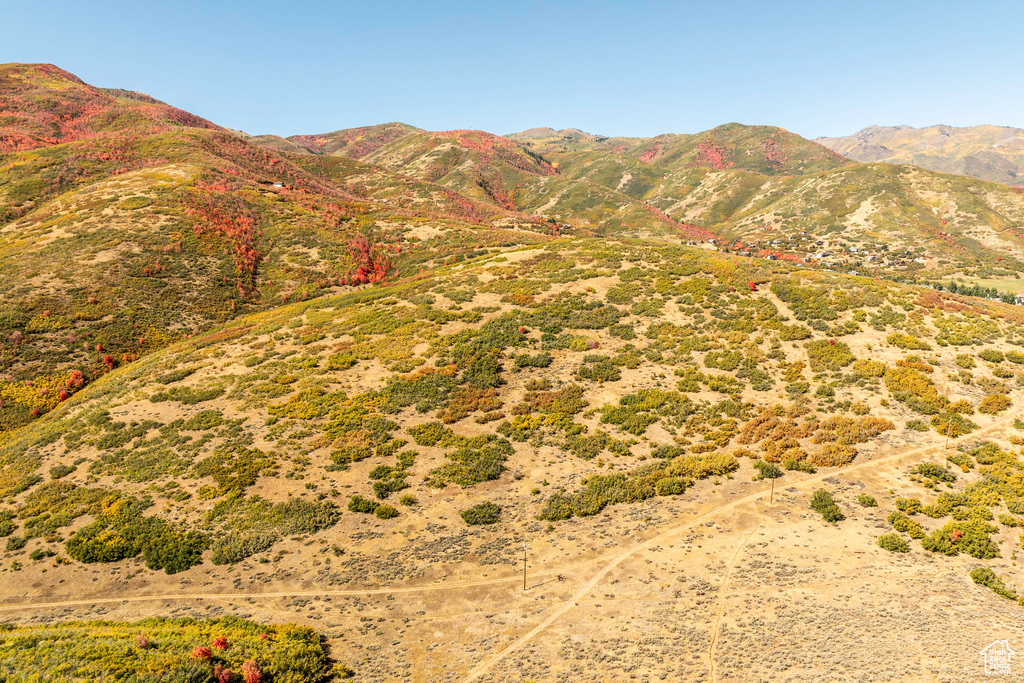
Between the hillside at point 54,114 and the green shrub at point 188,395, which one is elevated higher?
the hillside at point 54,114

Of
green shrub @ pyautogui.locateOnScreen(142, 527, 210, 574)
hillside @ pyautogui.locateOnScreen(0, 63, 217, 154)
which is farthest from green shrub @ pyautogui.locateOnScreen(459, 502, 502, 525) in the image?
hillside @ pyautogui.locateOnScreen(0, 63, 217, 154)

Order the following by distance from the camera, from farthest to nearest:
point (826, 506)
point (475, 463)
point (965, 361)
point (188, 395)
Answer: point (188, 395)
point (965, 361)
point (475, 463)
point (826, 506)

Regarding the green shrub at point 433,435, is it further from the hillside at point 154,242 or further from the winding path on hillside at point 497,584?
the hillside at point 154,242

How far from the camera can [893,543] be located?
20.4 m

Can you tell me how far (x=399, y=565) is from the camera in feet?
70.5

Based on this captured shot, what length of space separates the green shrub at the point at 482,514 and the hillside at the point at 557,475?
22 cm

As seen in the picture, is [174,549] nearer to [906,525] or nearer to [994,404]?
[906,525]

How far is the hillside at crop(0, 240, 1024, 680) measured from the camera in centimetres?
1828

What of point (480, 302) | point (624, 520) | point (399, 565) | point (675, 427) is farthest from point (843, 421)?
point (480, 302)

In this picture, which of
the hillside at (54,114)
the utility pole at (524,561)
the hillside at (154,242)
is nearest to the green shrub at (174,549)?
the utility pole at (524,561)

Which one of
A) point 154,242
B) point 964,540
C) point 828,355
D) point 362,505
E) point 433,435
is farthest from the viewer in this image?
point 154,242

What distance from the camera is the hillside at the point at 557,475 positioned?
18.3m

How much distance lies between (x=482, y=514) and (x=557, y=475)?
5729mm

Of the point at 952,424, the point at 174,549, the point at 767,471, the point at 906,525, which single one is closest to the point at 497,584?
the point at 174,549
